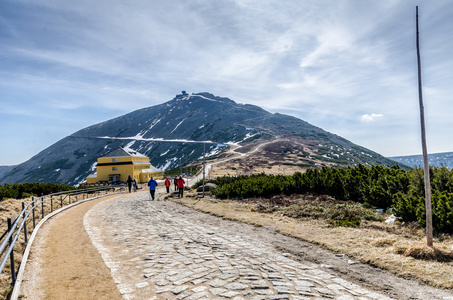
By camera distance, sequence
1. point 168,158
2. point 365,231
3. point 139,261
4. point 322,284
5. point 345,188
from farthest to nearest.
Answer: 1. point 168,158
2. point 345,188
3. point 365,231
4. point 139,261
5. point 322,284

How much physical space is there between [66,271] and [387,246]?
26.0ft

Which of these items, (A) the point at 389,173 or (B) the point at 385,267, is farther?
(A) the point at 389,173

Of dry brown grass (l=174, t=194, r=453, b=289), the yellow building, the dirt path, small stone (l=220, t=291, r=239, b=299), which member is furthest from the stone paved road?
the yellow building

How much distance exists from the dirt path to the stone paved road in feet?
0.89

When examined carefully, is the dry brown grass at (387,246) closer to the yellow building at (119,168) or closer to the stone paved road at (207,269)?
the stone paved road at (207,269)

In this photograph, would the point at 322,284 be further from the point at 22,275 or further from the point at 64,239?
the point at 64,239

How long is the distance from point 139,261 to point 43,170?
222092 millimetres

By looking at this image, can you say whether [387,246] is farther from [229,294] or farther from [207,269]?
[229,294]

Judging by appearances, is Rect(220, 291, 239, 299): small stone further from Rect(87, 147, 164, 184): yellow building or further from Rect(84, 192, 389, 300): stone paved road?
Rect(87, 147, 164, 184): yellow building

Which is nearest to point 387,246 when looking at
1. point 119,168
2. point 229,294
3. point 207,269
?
point 207,269

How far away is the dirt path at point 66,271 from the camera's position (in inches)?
205

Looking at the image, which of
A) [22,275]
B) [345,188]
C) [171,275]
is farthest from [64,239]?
[345,188]

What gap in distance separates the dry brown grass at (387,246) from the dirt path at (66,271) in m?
5.76

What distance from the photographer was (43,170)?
192250 mm
